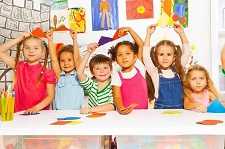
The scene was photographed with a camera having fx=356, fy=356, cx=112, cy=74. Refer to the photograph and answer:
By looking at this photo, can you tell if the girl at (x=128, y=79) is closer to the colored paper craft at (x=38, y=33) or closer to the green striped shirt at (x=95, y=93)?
the green striped shirt at (x=95, y=93)

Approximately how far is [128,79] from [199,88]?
342 millimetres

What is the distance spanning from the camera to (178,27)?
5.59ft

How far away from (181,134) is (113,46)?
29.8 inches

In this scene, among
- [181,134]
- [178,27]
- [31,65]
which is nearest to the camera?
[181,134]

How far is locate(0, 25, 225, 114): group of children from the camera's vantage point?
5.56 feet

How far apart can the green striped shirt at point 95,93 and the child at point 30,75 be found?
0.57ft

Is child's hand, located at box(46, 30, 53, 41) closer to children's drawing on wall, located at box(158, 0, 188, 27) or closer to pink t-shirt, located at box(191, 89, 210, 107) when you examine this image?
children's drawing on wall, located at box(158, 0, 188, 27)

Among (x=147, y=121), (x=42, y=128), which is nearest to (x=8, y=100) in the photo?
(x=42, y=128)

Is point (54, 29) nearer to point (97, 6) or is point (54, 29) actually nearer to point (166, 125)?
point (97, 6)

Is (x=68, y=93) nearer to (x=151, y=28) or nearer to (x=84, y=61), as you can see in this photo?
(x=84, y=61)

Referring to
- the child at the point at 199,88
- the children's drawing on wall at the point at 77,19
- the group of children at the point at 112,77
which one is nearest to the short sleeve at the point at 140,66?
the group of children at the point at 112,77

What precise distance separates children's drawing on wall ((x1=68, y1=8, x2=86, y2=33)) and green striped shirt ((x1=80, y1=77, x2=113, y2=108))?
27 cm

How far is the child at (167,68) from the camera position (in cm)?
170

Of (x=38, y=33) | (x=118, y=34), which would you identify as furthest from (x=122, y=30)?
(x=38, y=33)
